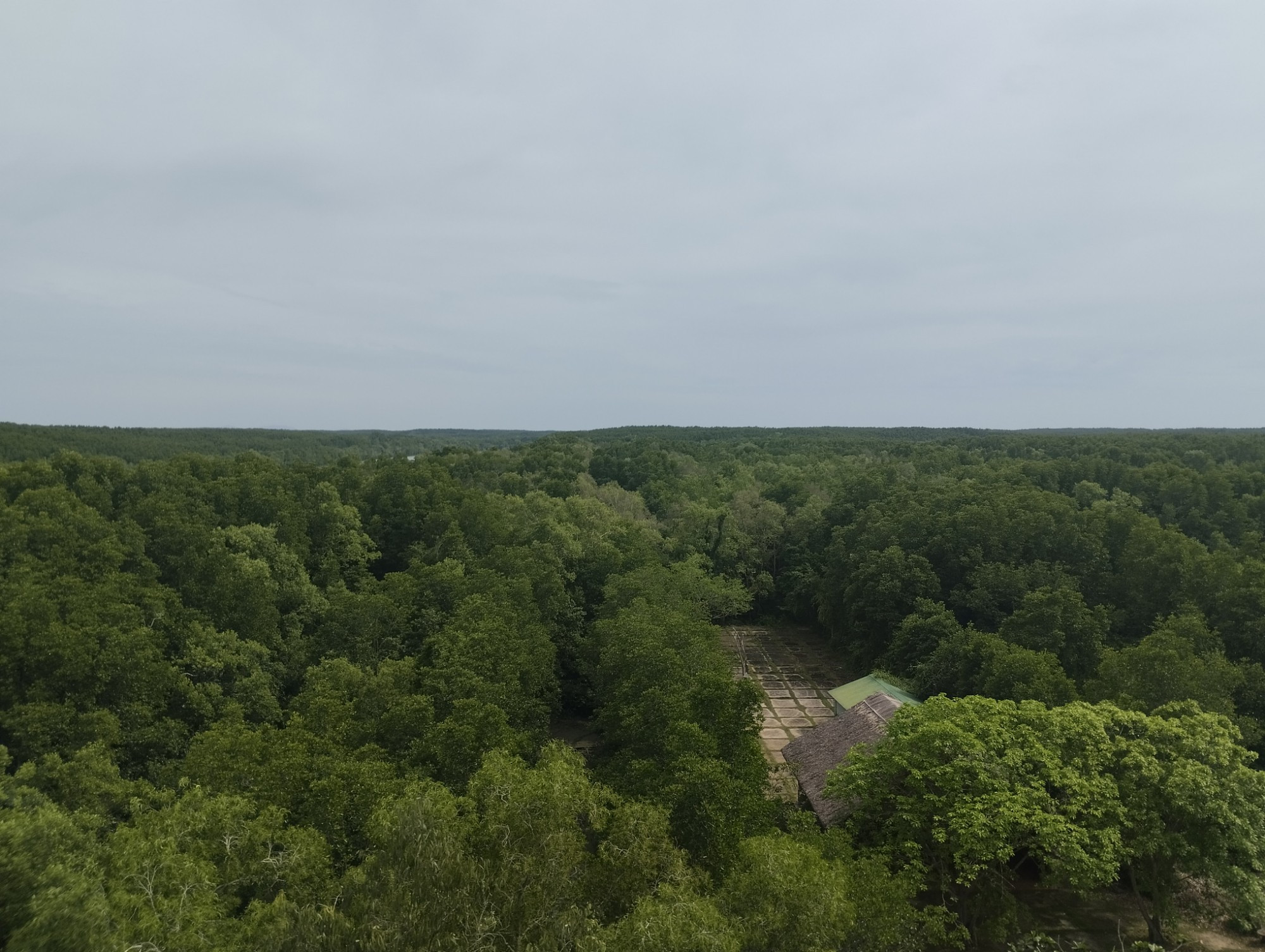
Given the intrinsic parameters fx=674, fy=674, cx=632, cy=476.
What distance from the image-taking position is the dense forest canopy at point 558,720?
11500mm

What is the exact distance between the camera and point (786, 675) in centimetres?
4322

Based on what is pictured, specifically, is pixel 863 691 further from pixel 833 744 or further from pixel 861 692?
pixel 833 744

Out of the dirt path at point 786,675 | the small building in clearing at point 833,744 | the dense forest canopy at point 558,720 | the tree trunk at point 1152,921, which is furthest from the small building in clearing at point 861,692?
the tree trunk at point 1152,921

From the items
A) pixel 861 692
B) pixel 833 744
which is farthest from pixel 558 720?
pixel 861 692

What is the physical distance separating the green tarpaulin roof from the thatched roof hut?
90.3 inches

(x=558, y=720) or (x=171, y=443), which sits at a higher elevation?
(x=171, y=443)

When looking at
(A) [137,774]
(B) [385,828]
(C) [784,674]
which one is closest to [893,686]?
(C) [784,674]

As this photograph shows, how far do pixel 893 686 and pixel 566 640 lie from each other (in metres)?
16.6

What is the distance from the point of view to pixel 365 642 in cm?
2931

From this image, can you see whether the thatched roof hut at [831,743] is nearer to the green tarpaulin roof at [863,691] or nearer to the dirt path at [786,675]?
the dirt path at [786,675]

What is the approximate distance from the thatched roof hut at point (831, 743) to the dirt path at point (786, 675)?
2.02m

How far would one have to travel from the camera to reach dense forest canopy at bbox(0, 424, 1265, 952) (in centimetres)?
1150

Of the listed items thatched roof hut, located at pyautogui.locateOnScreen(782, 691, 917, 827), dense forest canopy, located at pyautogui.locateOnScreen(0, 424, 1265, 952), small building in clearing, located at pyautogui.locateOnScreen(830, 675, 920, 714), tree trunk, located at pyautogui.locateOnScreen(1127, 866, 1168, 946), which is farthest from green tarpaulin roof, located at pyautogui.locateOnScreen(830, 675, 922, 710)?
tree trunk, located at pyautogui.locateOnScreen(1127, 866, 1168, 946)

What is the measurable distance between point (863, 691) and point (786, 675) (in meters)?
10.5
